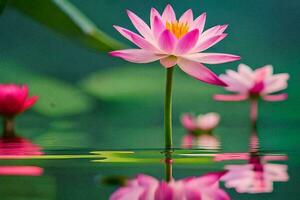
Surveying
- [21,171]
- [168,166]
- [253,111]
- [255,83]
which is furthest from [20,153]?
[253,111]

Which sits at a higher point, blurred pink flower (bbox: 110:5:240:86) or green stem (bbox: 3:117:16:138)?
blurred pink flower (bbox: 110:5:240:86)

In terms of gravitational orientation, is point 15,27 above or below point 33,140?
above

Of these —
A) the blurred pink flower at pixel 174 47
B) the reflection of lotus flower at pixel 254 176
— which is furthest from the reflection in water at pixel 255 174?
the blurred pink flower at pixel 174 47

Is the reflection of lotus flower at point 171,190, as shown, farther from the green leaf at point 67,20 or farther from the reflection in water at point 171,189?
the green leaf at point 67,20

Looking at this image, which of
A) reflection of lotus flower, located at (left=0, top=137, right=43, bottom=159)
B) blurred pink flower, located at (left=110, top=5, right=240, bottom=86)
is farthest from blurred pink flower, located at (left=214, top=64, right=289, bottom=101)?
reflection of lotus flower, located at (left=0, top=137, right=43, bottom=159)

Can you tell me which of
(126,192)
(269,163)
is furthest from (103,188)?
(269,163)

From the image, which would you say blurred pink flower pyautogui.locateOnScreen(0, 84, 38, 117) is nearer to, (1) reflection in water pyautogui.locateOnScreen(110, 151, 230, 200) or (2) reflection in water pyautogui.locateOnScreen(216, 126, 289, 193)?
(2) reflection in water pyautogui.locateOnScreen(216, 126, 289, 193)

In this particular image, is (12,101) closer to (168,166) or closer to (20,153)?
(20,153)

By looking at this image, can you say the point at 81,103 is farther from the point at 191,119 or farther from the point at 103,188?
the point at 103,188
